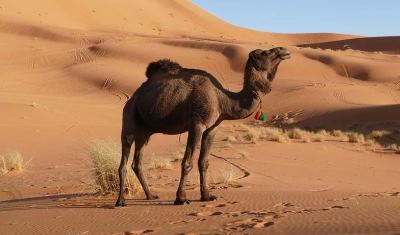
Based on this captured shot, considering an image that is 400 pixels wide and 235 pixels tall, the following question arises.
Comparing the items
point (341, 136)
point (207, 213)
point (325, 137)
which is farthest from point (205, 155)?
point (341, 136)

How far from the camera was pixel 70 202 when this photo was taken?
9.37 metres

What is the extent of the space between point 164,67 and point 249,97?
4.64 feet

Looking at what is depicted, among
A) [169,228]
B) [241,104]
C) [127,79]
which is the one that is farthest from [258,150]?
[127,79]

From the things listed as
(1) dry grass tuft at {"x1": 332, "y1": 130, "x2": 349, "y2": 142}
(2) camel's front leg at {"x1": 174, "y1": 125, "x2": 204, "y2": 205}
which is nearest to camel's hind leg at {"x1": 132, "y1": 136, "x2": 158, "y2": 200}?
(2) camel's front leg at {"x1": 174, "y1": 125, "x2": 204, "y2": 205}

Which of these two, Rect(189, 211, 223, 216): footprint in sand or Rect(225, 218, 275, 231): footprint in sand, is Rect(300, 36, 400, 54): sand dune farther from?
Rect(225, 218, 275, 231): footprint in sand

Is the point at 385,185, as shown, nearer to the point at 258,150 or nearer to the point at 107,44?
the point at 258,150

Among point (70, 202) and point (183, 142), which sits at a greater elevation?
point (183, 142)

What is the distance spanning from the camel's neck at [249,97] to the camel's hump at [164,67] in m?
0.98

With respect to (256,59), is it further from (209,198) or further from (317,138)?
(317,138)

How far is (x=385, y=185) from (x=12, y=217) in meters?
8.31

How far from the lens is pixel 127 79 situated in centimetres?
4228

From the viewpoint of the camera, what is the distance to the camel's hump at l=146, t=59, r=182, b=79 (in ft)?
29.0

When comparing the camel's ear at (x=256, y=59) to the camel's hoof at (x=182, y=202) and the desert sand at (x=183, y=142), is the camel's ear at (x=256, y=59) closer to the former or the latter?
the desert sand at (x=183, y=142)

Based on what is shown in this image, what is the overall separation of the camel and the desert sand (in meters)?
0.95
